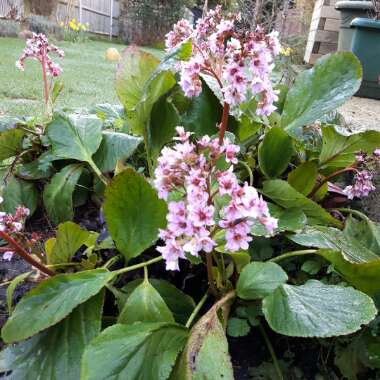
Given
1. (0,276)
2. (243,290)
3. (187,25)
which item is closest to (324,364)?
(243,290)

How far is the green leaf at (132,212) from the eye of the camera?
78cm

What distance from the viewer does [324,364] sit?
31.4 inches

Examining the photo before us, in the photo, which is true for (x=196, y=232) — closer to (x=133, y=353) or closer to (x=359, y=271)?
(x=133, y=353)

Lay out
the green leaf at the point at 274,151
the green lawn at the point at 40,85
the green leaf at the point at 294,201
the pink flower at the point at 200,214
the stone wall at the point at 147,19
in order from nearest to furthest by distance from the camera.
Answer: the pink flower at the point at 200,214 < the green leaf at the point at 294,201 < the green leaf at the point at 274,151 < the green lawn at the point at 40,85 < the stone wall at the point at 147,19

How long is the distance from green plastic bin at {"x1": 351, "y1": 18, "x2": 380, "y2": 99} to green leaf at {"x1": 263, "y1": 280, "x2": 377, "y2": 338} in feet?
7.88

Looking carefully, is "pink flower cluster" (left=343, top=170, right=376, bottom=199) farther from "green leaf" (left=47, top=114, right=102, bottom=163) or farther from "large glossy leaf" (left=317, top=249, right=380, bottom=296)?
"green leaf" (left=47, top=114, right=102, bottom=163)

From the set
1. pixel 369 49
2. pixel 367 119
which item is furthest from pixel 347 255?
pixel 369 49

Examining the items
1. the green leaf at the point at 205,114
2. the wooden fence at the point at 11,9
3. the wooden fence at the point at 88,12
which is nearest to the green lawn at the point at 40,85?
the green leaf at the point at 205,114

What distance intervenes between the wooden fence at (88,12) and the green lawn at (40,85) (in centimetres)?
342

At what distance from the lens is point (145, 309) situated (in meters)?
0.72

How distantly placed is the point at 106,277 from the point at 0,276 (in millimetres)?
398

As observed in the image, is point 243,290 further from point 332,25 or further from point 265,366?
point 332,25

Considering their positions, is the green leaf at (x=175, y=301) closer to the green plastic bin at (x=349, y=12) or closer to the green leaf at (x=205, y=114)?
the green leaf at (x=205, y=114)

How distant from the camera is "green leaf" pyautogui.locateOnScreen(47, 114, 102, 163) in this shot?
110 centimetres
